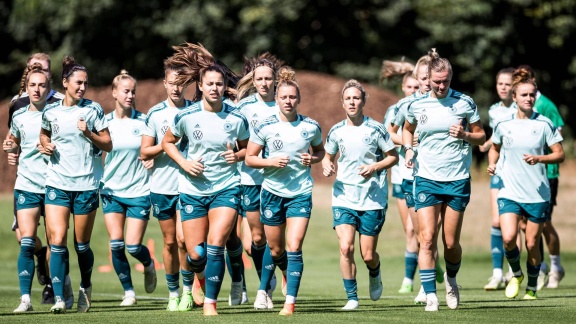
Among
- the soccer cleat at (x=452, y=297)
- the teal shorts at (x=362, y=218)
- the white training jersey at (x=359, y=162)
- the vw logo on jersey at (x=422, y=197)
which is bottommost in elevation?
the soccer cleat at (x=452, y=297)

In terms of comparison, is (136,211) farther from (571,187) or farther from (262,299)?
(571,187)

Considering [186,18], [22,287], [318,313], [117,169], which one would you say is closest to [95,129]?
[117,169]

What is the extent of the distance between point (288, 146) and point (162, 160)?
61.7 inches

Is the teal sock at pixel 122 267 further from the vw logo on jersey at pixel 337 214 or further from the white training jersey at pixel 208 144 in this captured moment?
the vw logo on jersey at pixel 337 214

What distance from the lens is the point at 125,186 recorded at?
473 inches

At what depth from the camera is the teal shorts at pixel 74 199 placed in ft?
36.3

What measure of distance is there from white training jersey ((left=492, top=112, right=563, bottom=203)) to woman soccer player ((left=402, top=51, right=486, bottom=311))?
1468 mm

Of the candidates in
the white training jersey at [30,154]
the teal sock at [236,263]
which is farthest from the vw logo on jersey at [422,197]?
the white training jersey at [30,154]

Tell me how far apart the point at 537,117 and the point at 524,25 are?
26266mm

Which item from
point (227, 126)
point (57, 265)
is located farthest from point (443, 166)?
point (57, 265)

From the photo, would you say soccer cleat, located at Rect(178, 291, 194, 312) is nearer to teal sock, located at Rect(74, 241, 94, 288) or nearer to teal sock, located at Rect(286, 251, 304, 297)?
teal sock, located at Rect(74, 241, 94, 288)

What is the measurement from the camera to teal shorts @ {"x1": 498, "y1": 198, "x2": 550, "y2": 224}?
12.2m

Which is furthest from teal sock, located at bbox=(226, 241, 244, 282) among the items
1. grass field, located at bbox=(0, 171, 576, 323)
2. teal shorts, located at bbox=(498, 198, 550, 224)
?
teal shorts, located at bbox=(498, 198, 550, 224)

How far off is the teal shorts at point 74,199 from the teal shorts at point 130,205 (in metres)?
0.78
